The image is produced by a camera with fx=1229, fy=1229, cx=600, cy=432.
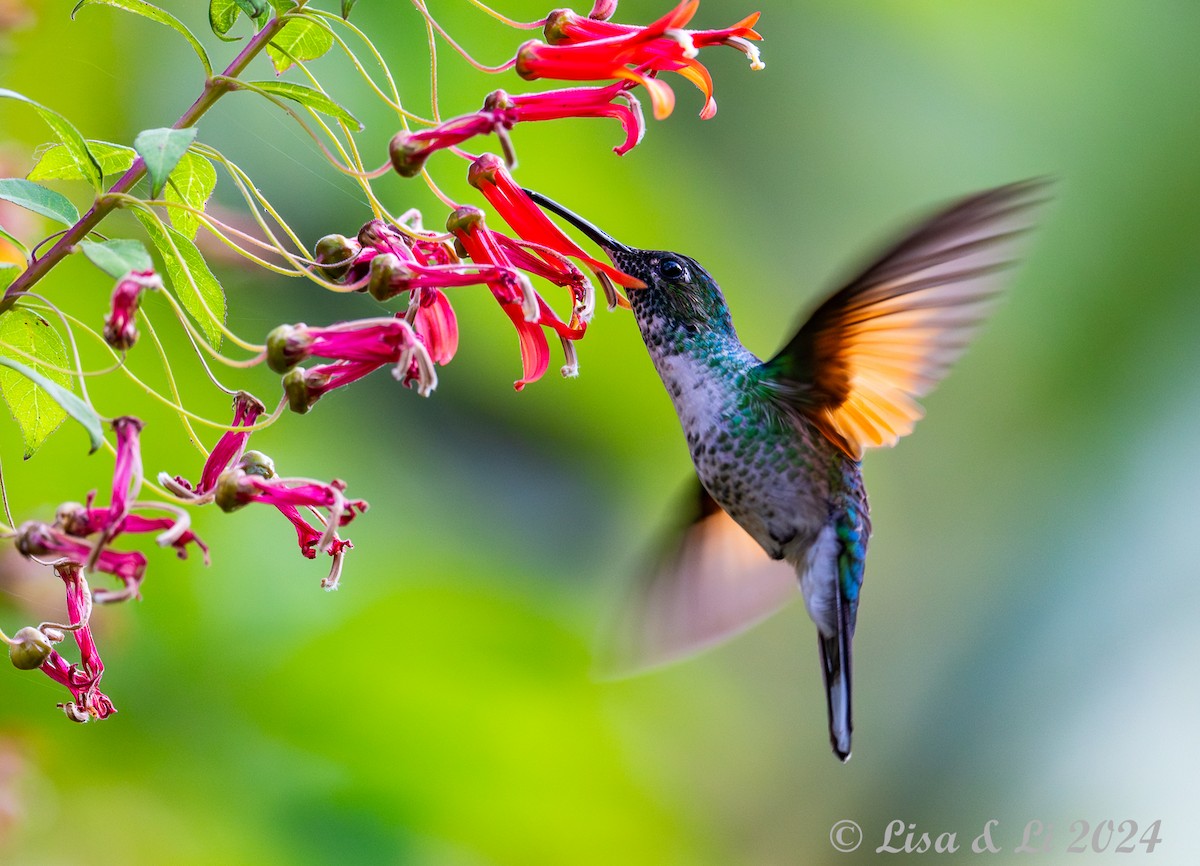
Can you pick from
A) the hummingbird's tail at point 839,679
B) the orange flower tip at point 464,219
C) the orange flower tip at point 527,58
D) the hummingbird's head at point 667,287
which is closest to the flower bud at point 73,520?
the orange flower tip at point 464,219

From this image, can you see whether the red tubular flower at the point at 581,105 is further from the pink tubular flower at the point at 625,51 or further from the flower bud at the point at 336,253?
the flower bud at the point at 336,253

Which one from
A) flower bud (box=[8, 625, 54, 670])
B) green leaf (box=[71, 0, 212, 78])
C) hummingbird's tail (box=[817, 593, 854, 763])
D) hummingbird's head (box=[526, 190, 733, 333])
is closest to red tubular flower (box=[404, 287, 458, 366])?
green leaf (box=[71, 0, 212, 78])

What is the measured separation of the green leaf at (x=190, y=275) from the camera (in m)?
0.80

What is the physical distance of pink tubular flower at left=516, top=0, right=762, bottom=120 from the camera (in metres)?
0.88

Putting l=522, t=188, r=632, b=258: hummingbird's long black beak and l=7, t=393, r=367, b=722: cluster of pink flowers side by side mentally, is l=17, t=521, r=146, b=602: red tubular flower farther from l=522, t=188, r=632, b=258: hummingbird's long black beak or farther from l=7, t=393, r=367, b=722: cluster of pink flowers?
l=522, t=188, r=632, b=258: hummingbird's long black beak

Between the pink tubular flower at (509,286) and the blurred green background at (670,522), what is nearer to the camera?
the pink tubular flower at (509,286)

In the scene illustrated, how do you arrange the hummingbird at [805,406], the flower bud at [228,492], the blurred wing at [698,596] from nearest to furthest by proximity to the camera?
the flower bud at [228,492]
the hummingbird at [805,406]
the blurred wing at [698,596]

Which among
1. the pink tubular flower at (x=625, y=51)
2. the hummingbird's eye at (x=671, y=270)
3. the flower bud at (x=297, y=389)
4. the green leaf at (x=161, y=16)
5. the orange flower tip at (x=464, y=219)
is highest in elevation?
the pink tubular flower at (x=625, y=51)

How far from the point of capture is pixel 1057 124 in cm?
374

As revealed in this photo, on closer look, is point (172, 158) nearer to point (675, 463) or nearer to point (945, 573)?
point (675, 463)

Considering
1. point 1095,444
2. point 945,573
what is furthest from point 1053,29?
Result: point 945,573

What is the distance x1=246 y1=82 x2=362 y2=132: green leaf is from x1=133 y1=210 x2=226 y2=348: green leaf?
11 centimetres

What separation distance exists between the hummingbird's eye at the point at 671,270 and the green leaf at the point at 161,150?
0.77 meters

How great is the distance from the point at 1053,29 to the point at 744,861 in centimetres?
264
